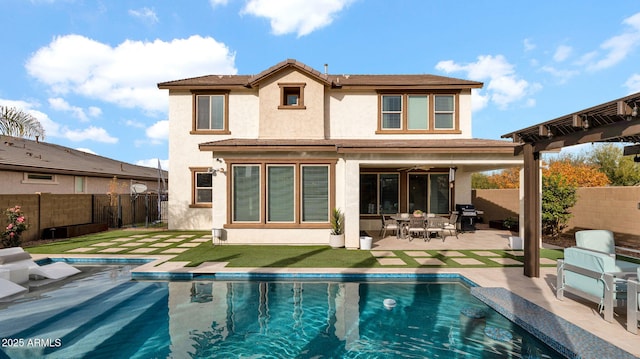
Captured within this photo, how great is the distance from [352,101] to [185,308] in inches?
474

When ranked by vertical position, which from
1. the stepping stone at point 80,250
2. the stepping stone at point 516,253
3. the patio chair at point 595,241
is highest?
the patio chair at point 595,241

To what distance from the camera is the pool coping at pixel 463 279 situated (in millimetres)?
4320

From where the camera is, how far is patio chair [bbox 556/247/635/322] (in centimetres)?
509

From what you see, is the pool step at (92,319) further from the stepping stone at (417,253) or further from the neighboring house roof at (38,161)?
the neighboring house roof at (38,161)

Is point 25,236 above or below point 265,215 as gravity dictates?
below

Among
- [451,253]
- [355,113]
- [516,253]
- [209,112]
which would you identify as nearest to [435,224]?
[451,253]

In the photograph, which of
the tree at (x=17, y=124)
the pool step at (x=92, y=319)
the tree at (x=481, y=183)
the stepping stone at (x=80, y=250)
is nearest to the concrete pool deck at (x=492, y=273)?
the stepping stone at (x=80, y=250)

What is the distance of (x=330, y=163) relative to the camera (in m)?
11.6

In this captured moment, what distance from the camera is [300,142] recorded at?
12.8 metres

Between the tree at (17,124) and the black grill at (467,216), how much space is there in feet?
132

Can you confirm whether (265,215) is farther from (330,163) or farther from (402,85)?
(402,85)

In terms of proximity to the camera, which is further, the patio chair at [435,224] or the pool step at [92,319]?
the patio chair at [435,224]

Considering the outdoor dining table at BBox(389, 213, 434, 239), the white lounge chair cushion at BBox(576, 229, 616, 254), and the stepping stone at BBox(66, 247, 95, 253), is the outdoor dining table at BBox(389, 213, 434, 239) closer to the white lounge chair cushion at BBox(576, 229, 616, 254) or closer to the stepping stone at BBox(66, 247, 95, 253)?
the white lounge chair cushion at BBox(576, 229, 616, 254)

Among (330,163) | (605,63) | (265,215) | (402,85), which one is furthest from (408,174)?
(605,63)
